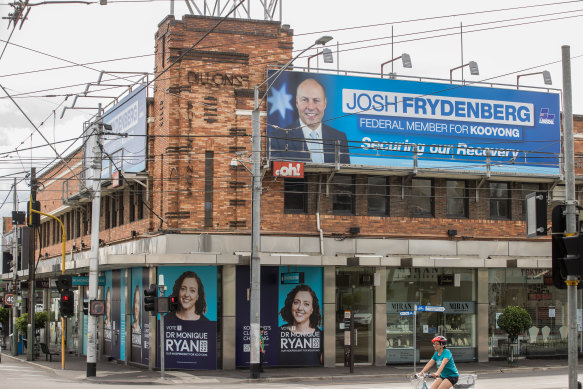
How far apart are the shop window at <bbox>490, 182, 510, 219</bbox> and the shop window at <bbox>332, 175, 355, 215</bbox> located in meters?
5.86

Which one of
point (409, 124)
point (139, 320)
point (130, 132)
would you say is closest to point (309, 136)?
point (409, 124)

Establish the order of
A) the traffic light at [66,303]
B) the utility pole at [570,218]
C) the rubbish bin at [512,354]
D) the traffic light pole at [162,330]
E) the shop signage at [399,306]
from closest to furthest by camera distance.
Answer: the utility pole at [570,218], the traffic light pole at [162,330], the traffic light at [66,303], the rubbish bin at [512,354], the shop signage at [399,306]

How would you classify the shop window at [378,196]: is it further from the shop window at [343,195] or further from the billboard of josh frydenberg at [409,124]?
the billboard of josh frydenberg at [409,124]

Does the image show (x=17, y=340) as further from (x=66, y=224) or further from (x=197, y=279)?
(x=197, y=279)

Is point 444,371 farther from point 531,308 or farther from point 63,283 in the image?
point 531,308

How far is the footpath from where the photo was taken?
2580cm

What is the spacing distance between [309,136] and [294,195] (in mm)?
2203

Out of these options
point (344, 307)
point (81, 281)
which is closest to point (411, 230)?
point (344, 307)

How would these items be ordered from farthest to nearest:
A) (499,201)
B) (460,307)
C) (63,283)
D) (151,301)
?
(499,201), (460,307), (63,283), (151,301)

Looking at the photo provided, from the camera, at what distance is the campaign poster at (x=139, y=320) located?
2980cm

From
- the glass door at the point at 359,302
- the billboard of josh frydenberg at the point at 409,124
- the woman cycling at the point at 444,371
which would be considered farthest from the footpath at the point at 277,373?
the woman cycling at the point at 444,371

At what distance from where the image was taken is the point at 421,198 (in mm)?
31438

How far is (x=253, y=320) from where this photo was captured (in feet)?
84.2

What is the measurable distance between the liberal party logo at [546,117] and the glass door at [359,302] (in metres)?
8.95
